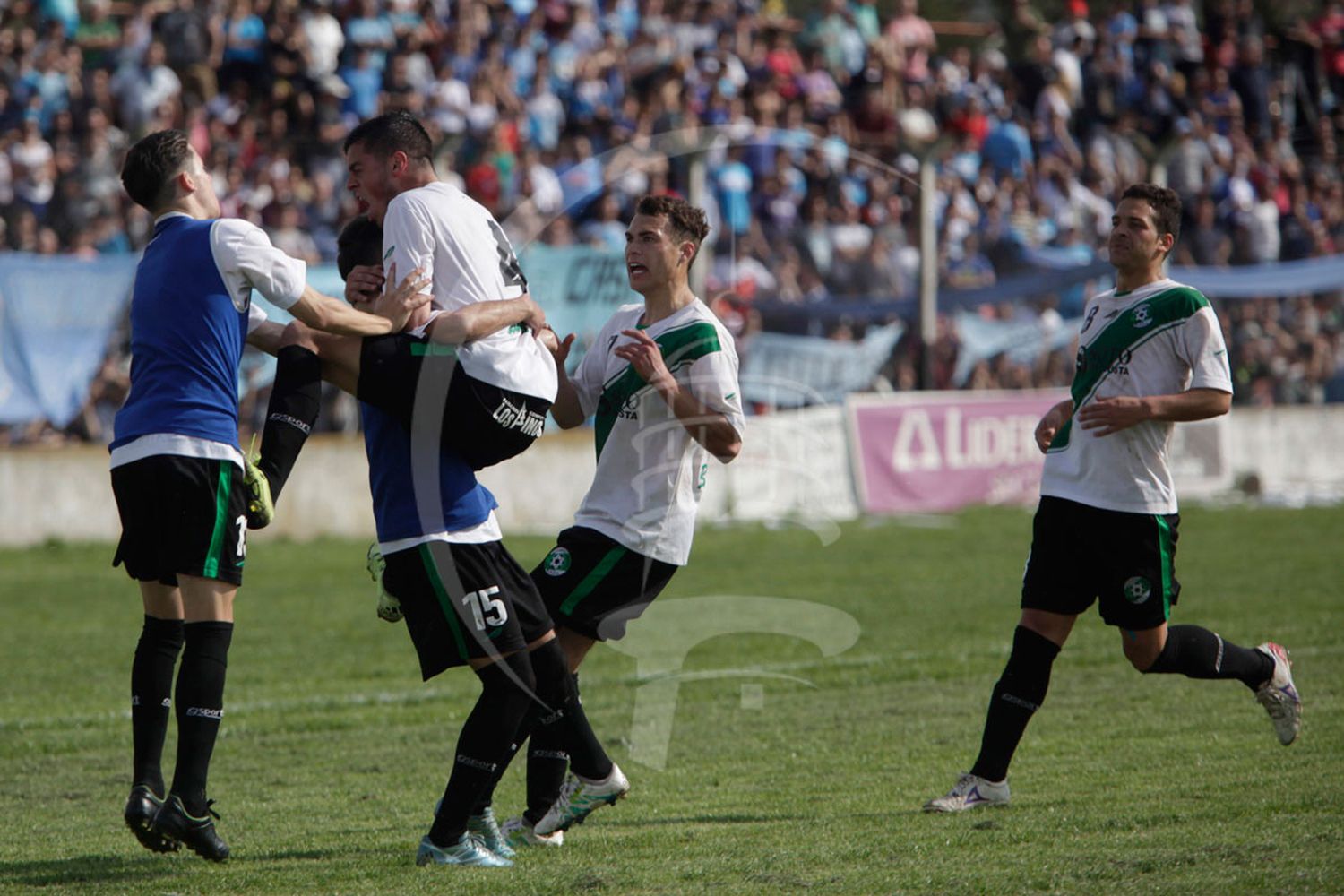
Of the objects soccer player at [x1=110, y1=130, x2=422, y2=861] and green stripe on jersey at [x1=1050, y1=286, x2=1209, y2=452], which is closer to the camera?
soccer player at [x1=110, y1=130, x2=422, y2=861]

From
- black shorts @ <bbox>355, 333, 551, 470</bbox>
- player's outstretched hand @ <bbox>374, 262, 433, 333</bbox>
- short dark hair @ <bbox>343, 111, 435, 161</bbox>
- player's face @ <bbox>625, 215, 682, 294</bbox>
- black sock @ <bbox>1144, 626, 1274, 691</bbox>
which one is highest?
short dark hair @ <bbox>343, 111, 435, 161</bbox>

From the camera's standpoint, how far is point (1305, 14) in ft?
87.7

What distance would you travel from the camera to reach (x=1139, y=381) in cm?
591

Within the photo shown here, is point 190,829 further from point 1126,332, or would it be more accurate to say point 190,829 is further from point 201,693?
point 1126,332

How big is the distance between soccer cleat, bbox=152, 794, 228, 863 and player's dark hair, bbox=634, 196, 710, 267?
2359 millimetres

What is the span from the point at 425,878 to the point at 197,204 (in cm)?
215

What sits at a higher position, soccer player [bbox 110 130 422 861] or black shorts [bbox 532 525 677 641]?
soccer player [bbox 110 130 422 861]

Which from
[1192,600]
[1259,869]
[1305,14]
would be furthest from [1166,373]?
[1305,14]

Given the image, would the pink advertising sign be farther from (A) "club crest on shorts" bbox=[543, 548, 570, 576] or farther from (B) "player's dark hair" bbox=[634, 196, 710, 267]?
(A) "club crest on shorts" bbox=[543, 548, 570, 576]

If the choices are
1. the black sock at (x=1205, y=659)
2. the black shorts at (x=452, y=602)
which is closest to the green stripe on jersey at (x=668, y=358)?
the black shorts at (x=452, y=602)

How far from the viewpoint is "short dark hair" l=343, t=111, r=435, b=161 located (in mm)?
5059

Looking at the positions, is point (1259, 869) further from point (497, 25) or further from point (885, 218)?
point (497, 25)

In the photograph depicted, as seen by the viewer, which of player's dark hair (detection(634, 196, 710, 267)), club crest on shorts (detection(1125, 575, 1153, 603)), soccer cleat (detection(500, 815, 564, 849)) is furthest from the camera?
club crest on shorts (detection(1125, 575, 1153, 603))

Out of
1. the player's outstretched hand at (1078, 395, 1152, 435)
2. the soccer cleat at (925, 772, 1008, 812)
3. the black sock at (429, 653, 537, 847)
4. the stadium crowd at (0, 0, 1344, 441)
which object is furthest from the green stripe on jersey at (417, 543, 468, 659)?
the stadium crowd at (0, 0, 1344, 441)
